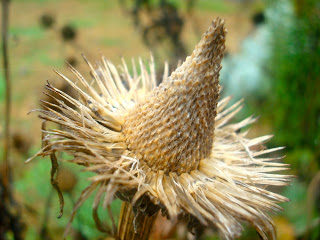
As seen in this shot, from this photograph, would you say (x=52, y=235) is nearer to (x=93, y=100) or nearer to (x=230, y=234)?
(x=93, y=100)

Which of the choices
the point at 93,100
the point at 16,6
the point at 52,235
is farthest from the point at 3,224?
the point at 16,6

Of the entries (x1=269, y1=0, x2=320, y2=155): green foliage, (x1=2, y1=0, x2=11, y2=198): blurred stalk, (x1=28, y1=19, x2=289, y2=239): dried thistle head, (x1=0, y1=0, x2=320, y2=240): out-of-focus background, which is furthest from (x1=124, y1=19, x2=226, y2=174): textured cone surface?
(x1=269, y1=0, x2=320, y2=155): green foliage

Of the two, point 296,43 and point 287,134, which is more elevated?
point 296,43

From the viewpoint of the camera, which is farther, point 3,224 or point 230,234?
point 3,224

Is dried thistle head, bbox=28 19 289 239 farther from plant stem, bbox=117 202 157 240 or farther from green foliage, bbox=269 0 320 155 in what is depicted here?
green foliage, bbox=269 0 320 155

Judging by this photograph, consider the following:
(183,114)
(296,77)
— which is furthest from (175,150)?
(296,77)

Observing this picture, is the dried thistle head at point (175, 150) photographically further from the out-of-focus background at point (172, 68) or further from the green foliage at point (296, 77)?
the green foliage at point (296, 77)

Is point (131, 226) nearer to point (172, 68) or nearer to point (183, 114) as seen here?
point (183, 114)
